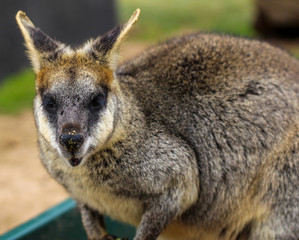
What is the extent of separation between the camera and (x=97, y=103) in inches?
148

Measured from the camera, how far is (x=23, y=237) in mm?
5113

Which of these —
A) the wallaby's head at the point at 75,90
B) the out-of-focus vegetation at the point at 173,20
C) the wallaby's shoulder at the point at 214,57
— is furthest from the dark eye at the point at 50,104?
the out-of-focus vegetation at the point at 173,20

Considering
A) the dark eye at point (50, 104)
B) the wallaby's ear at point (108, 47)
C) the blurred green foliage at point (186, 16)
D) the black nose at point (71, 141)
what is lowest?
the blurred green foliage at point (186, 16)

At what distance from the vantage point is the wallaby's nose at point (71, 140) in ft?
11.5

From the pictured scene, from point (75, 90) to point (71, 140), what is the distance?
0.39 meters

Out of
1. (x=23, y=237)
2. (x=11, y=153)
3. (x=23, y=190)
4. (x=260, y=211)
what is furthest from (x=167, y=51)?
(x=11, y=153)

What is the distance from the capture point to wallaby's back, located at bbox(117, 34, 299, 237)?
14.2ft

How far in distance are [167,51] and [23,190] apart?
160 inches

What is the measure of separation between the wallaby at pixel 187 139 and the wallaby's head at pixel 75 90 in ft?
0.04

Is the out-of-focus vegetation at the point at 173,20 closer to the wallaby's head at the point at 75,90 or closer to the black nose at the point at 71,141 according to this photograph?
the wallaby's head at the point at 75,90

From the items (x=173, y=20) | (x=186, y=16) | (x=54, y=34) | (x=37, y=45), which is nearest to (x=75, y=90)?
(x=37, y=45)

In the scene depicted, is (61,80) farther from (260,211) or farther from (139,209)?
(260,211)

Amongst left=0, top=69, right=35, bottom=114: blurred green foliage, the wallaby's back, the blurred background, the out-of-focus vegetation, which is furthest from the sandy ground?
the wallaby's back

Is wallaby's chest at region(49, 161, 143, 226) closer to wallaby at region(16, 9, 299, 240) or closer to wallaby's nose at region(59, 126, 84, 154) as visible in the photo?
wallaby at region(16, 9, 299, 240)
